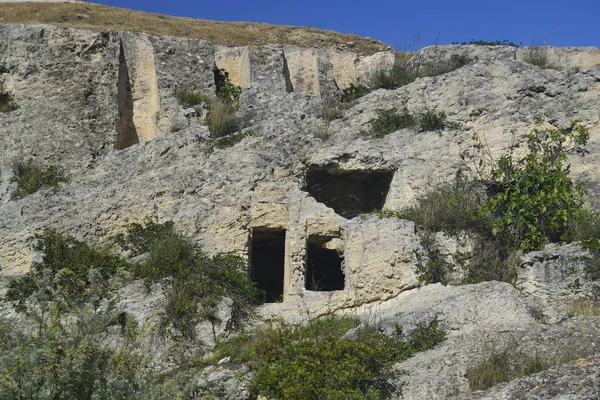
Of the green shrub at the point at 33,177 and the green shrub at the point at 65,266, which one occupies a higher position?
the green shrub at the point at 33,177

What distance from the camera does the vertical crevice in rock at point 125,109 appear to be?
16906mm

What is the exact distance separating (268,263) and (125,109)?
184 inches

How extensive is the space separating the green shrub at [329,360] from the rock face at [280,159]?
637mm

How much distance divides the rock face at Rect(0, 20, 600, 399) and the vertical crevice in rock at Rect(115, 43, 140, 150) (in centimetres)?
3

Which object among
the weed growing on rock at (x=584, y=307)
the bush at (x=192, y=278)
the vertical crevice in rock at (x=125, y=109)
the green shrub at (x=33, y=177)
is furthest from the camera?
the vertical crevice in rock at (x=125, y=109)

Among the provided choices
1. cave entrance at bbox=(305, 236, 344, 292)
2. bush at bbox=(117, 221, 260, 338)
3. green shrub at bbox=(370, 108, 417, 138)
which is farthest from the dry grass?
bush at bbox=(117, 221, 260, 338)

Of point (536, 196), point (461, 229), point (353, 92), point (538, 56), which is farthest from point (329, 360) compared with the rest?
point (538, 56)

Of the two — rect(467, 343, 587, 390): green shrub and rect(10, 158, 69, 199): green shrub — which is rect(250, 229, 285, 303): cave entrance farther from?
rect(467, 343, 587, 390): green shrub

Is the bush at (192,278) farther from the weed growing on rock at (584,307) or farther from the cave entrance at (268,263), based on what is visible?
the weed growing on rock at (584,307)

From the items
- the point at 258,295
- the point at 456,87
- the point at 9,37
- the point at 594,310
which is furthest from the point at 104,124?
the point at 594,310

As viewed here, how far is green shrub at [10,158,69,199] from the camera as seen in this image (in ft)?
48.9

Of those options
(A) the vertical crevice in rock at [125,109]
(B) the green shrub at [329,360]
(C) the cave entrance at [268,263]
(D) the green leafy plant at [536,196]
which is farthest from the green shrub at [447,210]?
(A) the vertical crevice in rock at [125,109]

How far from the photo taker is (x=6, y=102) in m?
16.6

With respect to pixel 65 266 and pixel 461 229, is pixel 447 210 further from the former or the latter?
pixel 65 266
